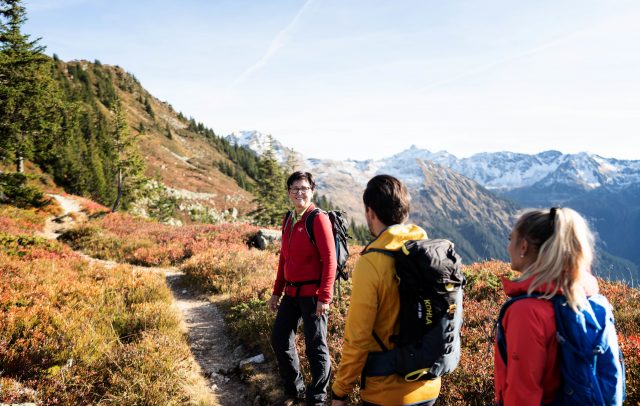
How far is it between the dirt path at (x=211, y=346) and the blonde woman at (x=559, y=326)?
464 cm

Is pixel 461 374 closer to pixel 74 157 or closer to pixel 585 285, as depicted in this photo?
pixel 585 285

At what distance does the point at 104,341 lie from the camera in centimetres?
593

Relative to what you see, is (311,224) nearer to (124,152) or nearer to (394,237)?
(394,237)

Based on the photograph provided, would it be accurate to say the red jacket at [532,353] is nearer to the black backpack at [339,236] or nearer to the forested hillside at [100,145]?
the black backpack at [339,236]

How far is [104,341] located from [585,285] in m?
6.83

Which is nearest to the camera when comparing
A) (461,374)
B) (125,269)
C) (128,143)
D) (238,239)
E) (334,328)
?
(461,374)

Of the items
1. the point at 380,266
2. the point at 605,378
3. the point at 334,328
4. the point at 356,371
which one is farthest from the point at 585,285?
the point at 334,328

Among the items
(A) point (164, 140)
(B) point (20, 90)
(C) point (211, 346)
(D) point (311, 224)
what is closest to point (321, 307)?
(D) point (311, 224)

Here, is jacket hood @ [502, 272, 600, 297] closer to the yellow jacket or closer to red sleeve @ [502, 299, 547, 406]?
red sleeve @ [502, 299, 547, 406]

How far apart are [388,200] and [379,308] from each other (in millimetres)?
857

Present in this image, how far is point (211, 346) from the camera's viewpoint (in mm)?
7312

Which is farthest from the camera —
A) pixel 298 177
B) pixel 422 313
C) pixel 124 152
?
pixel 124 152

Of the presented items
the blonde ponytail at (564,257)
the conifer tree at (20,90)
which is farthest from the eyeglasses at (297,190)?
the conifer tree at (20,90)

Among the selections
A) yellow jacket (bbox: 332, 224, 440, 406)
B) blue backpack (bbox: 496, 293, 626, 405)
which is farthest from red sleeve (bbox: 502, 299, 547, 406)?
yellow jacket (bbox: 332, 224, 440, 406)
